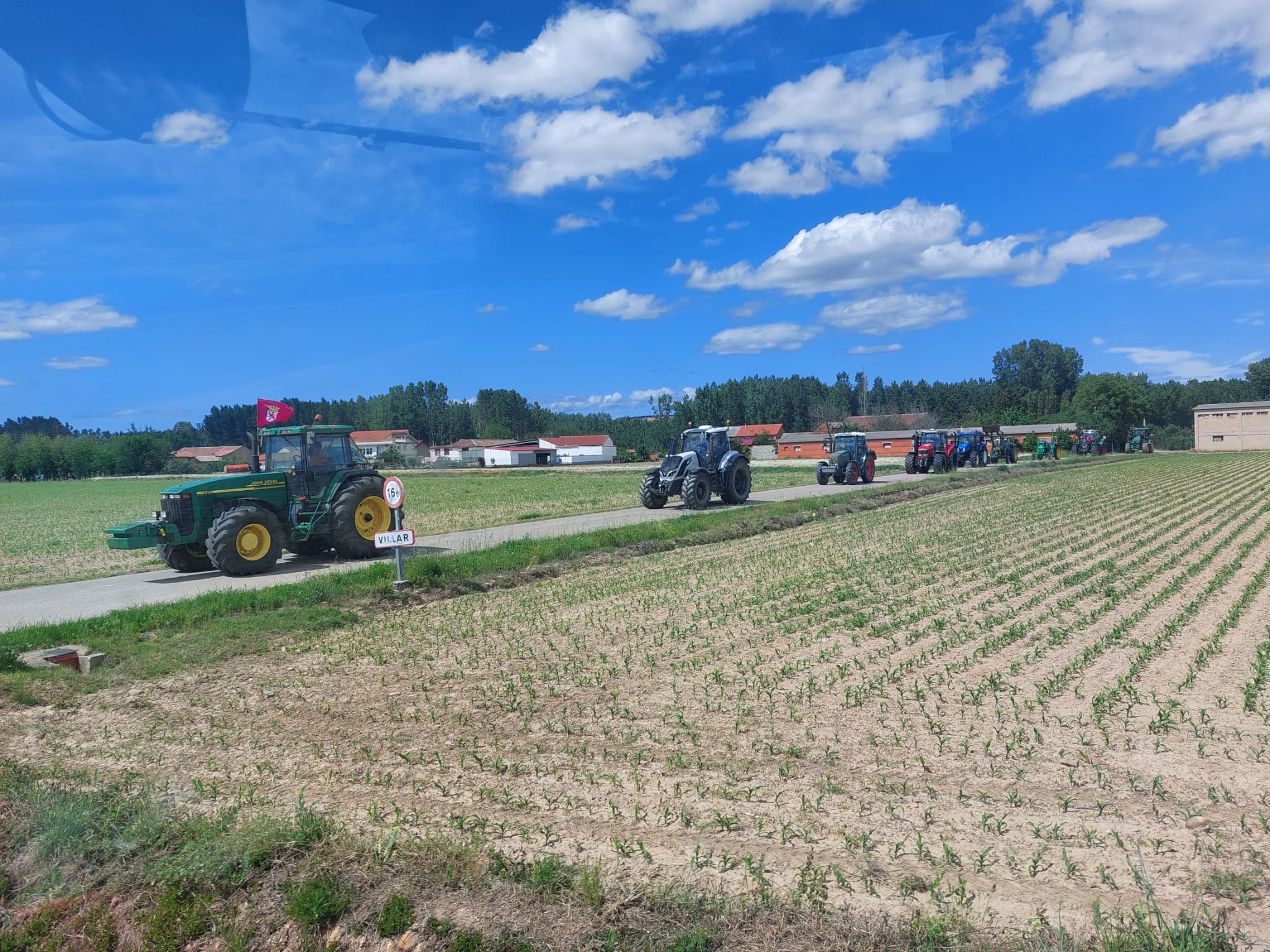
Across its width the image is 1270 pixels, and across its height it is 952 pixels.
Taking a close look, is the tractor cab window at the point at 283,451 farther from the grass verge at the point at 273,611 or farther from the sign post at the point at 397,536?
the sign post at the point at 397,536

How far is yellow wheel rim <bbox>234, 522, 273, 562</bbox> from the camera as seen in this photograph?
14859 millimetres

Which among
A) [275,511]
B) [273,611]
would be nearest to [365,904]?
[273,611]

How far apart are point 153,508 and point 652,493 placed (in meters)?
25.6

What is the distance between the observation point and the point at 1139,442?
2891 inches

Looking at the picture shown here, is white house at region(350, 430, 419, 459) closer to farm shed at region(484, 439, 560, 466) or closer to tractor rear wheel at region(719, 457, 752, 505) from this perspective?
farm shed at region(484, 439, 560, 466)

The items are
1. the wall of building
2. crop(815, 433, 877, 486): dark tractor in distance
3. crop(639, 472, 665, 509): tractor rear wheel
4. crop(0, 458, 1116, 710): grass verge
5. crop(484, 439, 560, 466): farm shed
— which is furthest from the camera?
crop(484, 439, 560, 466): farm shed

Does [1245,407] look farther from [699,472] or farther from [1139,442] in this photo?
[699,472]

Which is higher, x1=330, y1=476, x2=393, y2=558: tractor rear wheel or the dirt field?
x1=330, y1=476, x2=393, y2=558: tractor rear wheel

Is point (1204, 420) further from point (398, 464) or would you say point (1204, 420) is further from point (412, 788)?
point (412, 788)

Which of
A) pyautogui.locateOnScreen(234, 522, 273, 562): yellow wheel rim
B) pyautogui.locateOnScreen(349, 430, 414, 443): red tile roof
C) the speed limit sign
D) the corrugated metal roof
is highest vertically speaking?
pyautogui.locateOnScreen(349, 430, 414, 443): red tile roof

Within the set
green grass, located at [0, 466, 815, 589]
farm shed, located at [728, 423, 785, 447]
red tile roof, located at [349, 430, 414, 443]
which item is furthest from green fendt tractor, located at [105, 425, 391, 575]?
red tile roof, located at [349, 430, 414, 443]

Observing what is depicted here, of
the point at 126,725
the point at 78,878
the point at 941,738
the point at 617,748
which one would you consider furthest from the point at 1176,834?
the point at 126,725

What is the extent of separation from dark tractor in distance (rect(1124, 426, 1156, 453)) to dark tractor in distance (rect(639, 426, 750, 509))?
2414 inches

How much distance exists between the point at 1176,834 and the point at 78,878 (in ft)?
19.7
